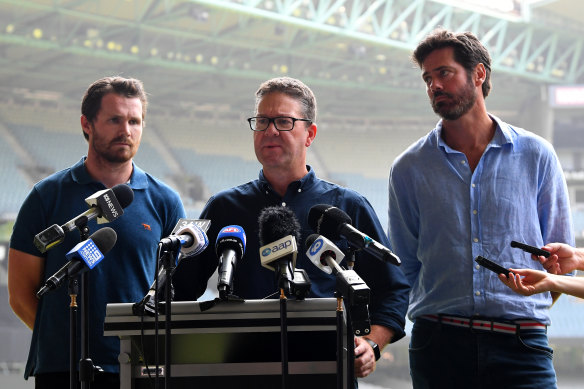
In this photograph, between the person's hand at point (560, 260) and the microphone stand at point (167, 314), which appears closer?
the microphone stand at point (167, 314)

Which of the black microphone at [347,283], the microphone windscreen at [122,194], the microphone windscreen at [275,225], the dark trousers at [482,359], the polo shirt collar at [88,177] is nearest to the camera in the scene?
the black microphone at [347,283]

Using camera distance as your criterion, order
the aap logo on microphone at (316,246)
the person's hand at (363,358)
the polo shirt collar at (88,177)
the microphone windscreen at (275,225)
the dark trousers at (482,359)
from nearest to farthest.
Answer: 1. the aap logo on microphone at (316,246)
2. the microphone windscreen at (275,225)
3. the person's hand at (363,358)
4. the dark trousers at (482,359)
5. the polo shirt collar at (88,177)

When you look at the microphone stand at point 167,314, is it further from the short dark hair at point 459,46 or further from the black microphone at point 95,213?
the short dark hair at point 459,46

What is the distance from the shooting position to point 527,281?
173 centimetres

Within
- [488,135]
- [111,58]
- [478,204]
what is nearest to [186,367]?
[478,204]

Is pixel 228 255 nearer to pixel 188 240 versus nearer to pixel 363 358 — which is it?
pixel 188 240

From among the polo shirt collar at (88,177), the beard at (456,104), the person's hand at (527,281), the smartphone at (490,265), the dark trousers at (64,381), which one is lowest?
the dark trousers at (64,381)

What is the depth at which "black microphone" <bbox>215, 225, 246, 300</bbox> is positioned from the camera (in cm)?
134

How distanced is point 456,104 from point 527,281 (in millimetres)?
589

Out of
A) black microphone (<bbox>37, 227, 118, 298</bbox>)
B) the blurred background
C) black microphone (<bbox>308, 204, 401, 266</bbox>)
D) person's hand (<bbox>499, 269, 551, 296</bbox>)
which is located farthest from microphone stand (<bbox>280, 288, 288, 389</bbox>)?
the blurred background

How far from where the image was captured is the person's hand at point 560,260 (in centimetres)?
181

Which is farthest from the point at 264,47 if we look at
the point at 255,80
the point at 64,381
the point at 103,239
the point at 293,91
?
the point at 103,239

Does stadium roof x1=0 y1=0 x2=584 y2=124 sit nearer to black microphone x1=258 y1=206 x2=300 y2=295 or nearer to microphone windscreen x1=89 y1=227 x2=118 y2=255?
microphone windscreen x1=89 y1=227 x2=118 y2=255

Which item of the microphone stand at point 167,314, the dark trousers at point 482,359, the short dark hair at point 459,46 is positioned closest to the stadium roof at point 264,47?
the short dark hair at point 459,46
